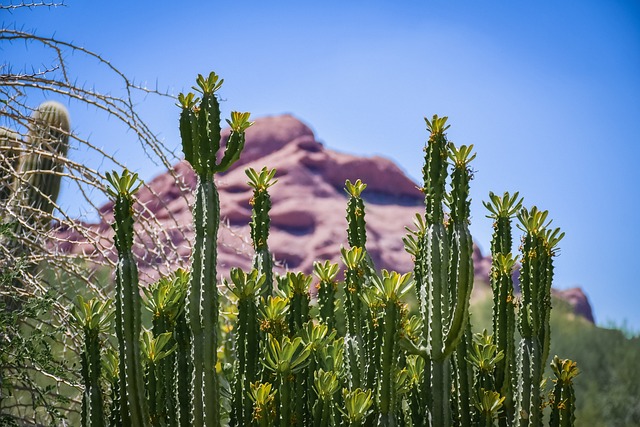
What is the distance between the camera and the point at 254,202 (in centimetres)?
297

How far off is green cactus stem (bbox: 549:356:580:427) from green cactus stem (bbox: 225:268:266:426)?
1.08 m

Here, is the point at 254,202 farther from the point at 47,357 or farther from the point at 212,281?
the point at 47,357

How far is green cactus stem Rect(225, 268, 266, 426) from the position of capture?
8.63ft

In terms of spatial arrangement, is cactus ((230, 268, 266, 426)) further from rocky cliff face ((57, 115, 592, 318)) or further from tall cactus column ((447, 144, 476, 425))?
rocky cliff face ((57, 115, 592, 318))

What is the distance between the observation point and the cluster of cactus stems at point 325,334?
8.27 feet

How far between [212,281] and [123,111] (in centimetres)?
179

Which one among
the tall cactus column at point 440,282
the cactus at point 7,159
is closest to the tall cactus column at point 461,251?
the tall cactus column at point 440,282

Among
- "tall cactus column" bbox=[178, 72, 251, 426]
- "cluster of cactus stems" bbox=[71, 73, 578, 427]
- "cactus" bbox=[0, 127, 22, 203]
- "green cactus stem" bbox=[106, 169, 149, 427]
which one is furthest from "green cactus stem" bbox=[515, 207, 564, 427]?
"cactus" bbox=[0, 127, 22, 203]

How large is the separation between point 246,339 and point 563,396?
1.17 meters

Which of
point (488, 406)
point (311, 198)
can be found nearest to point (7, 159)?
point (488, 406)

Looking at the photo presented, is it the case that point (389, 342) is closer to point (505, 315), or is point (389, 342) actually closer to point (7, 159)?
point (505, 315)

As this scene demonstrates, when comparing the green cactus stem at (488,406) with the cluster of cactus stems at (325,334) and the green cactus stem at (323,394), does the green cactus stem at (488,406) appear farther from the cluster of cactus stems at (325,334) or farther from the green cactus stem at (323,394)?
the green cactus stem at (323,394)

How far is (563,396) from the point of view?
2986mm

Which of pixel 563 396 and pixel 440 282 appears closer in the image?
pixel 440 282
